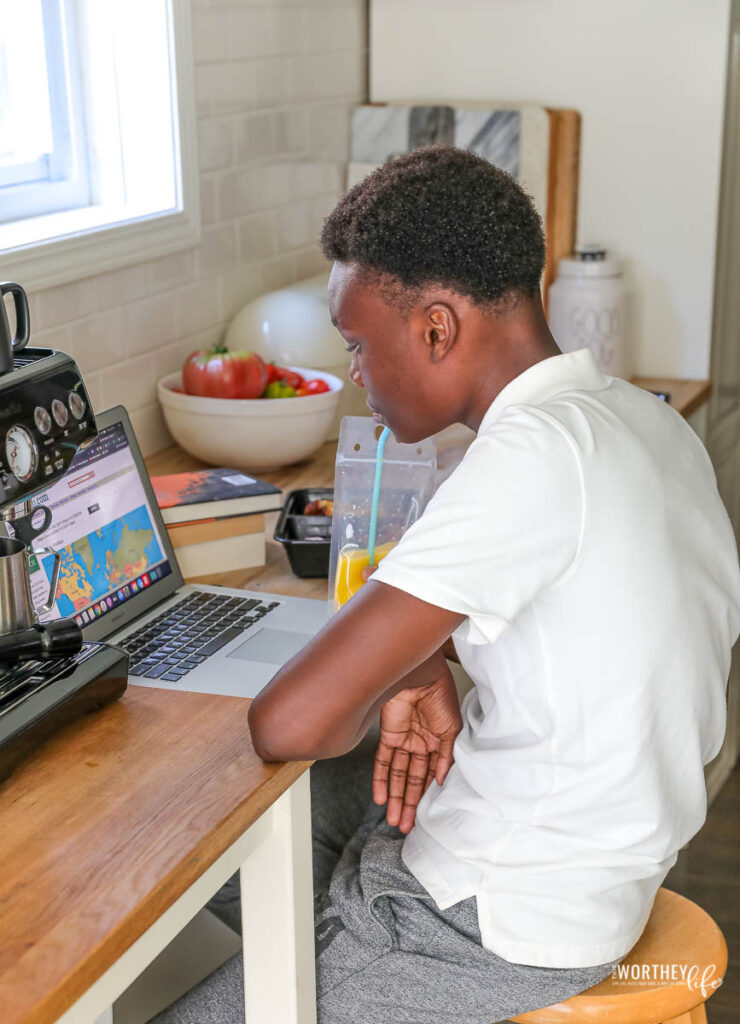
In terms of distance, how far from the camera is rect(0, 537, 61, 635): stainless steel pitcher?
118 centimetres

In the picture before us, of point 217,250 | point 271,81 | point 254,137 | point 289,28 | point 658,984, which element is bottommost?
point 658,984

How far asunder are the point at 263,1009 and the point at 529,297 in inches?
29.3

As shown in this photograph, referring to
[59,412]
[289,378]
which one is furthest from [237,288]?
[59,412]

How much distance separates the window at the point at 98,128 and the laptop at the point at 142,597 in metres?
0.54

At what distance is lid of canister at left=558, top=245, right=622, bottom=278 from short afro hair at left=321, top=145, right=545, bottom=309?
4.92 feet

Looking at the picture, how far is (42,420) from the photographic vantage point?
115cm

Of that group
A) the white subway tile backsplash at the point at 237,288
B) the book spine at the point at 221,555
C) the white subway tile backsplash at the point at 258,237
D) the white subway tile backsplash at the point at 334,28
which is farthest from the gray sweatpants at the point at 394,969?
the white subway tile backsplash at the point at 334,28

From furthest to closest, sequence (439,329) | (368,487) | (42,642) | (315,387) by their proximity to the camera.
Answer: (315,387), (368,487), (42,642), (439,329)

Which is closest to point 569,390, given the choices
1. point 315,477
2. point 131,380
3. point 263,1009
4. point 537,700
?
point 537,700

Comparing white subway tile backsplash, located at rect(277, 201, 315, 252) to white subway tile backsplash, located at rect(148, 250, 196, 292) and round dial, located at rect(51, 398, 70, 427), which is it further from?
round dial, located at rect(51, 398, 70, 427)

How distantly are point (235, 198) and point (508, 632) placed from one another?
1543 millimetres

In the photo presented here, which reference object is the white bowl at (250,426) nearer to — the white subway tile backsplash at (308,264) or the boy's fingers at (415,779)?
the white subway tile backsplash at (308,264)

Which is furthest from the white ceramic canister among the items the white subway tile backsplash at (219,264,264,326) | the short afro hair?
the short afro hair

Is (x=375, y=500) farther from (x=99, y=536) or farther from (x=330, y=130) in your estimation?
(x=330, y=130)
